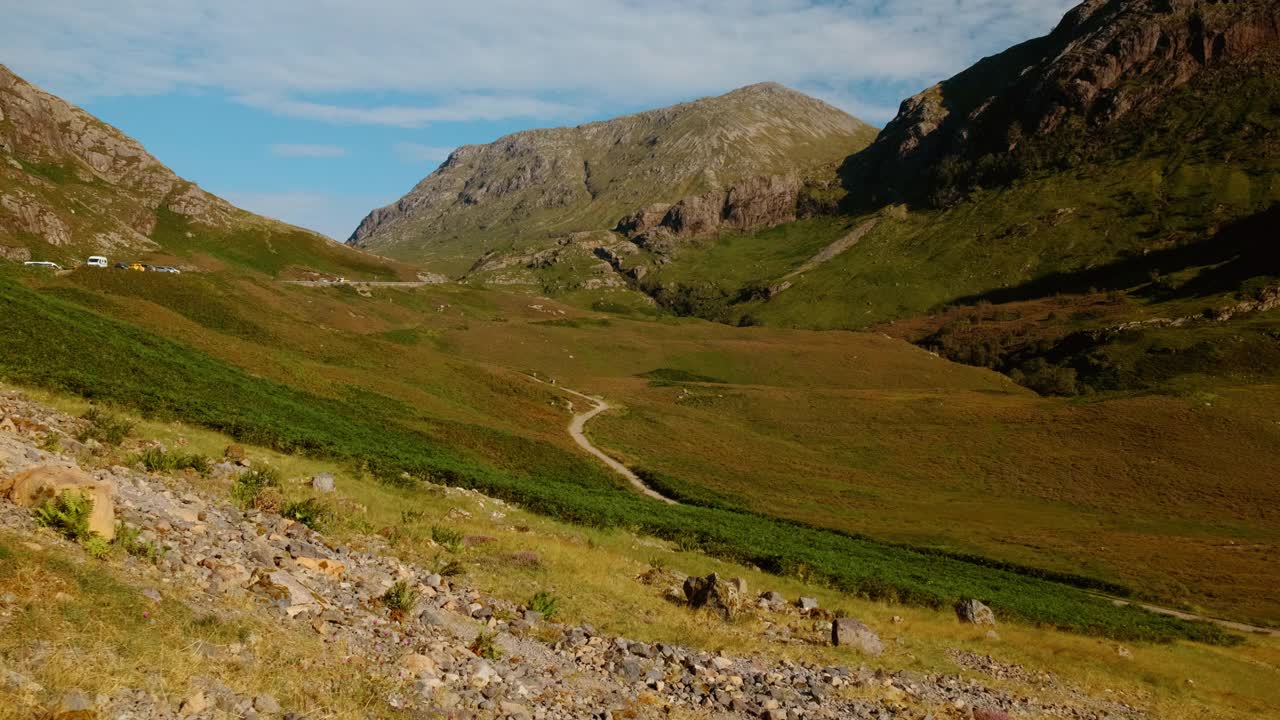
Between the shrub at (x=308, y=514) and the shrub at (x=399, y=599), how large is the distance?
5.86 metres

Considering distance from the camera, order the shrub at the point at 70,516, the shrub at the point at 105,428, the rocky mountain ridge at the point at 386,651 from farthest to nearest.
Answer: the shrub at the point at 105,428 < the shrub at the point at 70,516 < the rocky mountain ridge at the point at 386,651

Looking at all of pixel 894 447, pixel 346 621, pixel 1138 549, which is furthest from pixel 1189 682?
pixel 894 447

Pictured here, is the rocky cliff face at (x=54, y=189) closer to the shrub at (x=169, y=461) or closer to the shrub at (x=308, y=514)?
the shrub at (x=169, y=461)

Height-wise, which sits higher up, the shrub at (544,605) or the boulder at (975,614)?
the shrub at (544,605)

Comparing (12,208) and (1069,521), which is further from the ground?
(12,208)

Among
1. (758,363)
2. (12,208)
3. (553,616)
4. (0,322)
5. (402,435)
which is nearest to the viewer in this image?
(553,616)

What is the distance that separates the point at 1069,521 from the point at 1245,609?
914 inches

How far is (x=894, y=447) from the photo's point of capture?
100000 mm

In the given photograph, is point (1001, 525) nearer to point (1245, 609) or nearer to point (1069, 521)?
point (1069, 521)

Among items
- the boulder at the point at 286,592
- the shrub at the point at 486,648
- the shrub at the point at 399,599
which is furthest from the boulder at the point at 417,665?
the shrub at the point at 399,599

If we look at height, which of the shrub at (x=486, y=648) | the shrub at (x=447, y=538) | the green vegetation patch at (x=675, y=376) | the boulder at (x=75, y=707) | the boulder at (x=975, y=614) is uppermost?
the boulder at (x=75, y=707)

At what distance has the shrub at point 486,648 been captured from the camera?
14.8 m

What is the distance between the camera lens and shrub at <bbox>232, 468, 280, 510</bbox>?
70.6ft

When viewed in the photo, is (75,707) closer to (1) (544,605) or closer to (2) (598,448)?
(1) (544,605)
